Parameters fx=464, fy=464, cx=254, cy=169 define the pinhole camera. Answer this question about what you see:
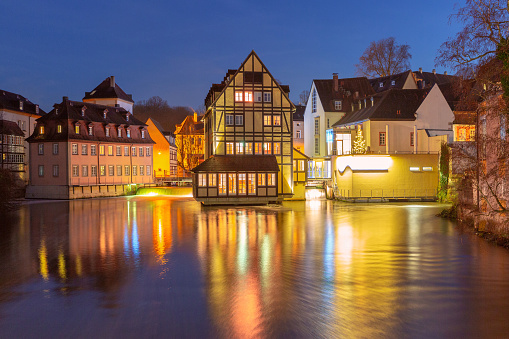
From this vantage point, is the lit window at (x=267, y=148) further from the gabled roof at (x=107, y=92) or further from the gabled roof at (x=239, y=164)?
the gabled roof at (x=107, y=92)

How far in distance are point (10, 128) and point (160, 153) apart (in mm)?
19142

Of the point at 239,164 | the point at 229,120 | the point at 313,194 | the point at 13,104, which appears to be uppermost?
the point at 13,104

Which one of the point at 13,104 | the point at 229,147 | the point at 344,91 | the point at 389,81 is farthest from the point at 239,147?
the point at 13,104

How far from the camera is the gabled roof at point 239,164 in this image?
114 feet

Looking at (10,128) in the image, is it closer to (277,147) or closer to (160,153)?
(160,153)

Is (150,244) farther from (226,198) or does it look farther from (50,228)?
(226,198)

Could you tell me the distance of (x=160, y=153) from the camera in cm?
6275

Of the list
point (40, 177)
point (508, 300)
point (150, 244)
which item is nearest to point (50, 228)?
point (150, 244)

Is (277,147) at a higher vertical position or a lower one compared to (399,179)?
higher

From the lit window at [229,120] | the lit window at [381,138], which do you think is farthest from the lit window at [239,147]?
the lit window at [381,138]

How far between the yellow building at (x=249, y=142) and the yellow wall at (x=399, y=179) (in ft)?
21.2

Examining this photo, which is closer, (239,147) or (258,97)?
(258,97)

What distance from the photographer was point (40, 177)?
149 feet

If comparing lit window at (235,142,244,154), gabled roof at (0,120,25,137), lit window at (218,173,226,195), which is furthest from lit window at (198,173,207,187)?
gabled roof at (0,120,25,137)
